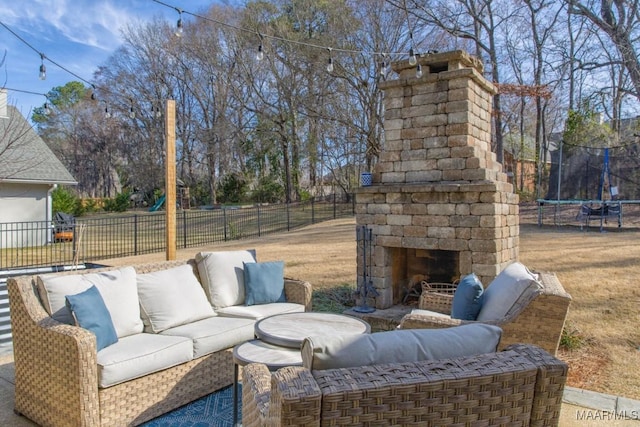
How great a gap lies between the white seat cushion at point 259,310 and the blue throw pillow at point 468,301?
134cm

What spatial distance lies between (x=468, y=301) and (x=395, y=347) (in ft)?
6.43

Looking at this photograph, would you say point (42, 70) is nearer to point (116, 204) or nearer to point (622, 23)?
point (622, 23)

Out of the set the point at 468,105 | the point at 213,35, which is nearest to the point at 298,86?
the point at 213,35

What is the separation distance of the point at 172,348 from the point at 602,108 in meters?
19.6

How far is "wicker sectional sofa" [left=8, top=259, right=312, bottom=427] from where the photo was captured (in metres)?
2.46

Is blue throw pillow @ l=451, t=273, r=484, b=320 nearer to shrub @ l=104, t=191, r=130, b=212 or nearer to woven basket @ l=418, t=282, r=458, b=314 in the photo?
woven basket @ l=418, t=282, r=458, b=314

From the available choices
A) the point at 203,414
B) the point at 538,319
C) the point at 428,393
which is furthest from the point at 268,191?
the point at 428,393

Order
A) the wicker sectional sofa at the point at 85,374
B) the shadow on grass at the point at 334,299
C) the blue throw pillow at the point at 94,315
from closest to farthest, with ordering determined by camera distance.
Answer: the wicker sectional sofa at the point at 85,374 → the blue throw pillow at the point at 94,315 → the shadow on grass at the point at 334,299

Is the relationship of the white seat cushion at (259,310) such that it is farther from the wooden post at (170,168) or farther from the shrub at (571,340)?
the shrub at (571,340)

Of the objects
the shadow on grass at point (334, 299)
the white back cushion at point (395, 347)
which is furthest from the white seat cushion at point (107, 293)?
the shadow on grass at point (334, 299)

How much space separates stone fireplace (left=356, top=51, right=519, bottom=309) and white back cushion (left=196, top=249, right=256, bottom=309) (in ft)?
5.68

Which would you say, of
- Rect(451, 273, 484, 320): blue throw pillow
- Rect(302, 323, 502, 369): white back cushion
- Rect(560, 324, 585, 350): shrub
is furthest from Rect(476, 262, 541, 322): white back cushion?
Rect(302, 323, 502, 369): white back cushion

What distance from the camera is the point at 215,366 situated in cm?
317

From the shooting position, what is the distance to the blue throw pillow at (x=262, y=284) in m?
4.02
